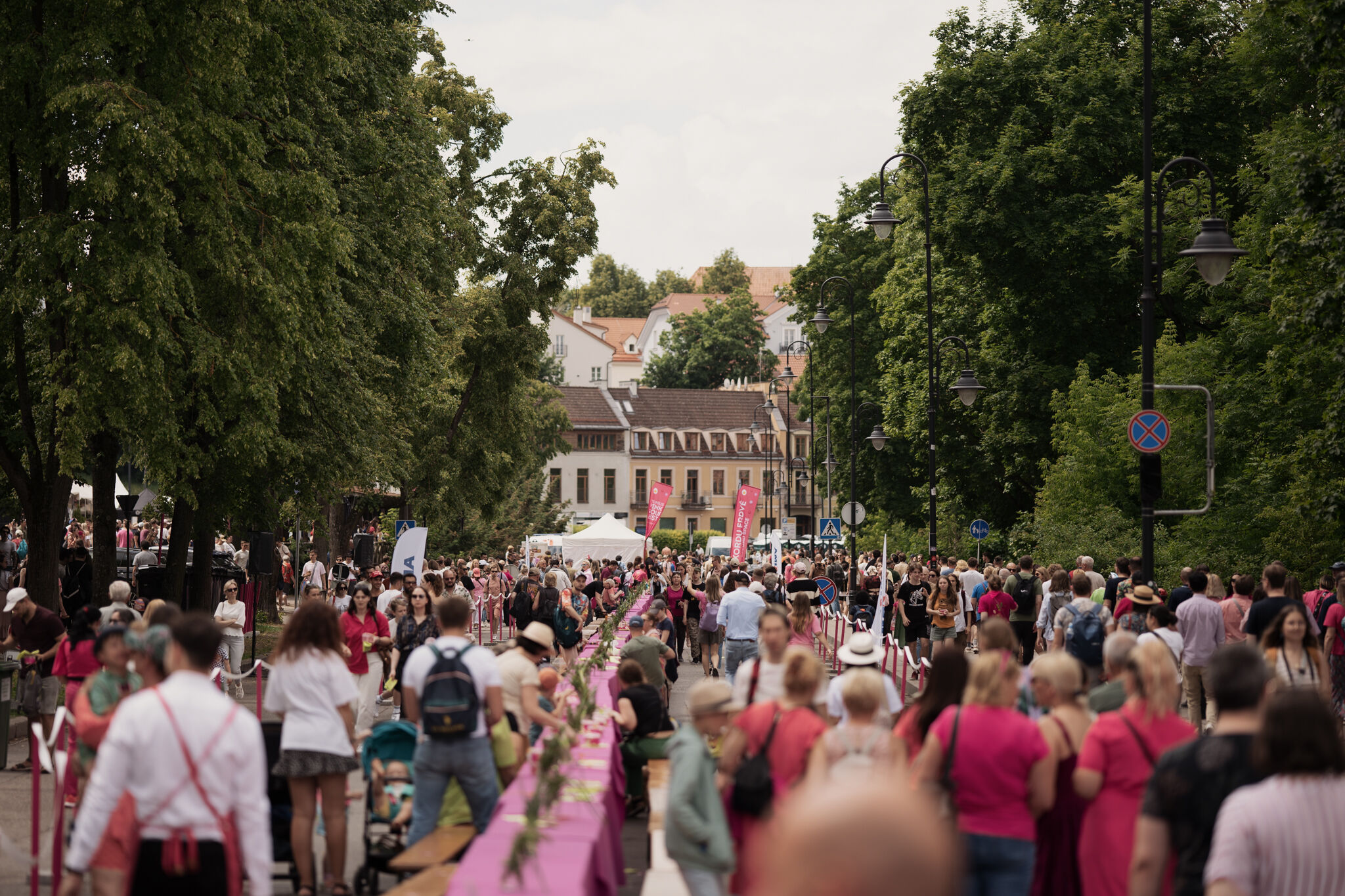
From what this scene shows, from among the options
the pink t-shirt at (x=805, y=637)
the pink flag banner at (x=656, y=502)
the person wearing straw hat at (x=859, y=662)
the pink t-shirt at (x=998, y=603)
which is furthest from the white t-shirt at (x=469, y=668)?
the pink flag banner at (x=656, y=502)

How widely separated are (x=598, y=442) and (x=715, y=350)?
15386mm

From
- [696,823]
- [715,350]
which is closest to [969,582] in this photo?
[696,823]

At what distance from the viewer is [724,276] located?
14975 centimetres

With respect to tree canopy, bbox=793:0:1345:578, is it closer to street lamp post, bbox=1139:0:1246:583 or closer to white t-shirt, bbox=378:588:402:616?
street lamp post, bbox=1139:0:1246:583

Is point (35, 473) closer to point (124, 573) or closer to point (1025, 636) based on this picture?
point (124, 573)

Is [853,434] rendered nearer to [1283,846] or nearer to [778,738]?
[778,738]

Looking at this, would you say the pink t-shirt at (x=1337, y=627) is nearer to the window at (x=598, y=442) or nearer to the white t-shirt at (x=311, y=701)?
the white t-shirt at (x=311, y=701)

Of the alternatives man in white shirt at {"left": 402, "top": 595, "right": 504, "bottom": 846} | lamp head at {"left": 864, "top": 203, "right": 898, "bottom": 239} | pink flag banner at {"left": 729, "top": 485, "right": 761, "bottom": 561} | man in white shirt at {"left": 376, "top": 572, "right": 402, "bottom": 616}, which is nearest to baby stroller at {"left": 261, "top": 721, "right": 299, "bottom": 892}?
man in white shirt at {"left": 402, "top": 595, "right": 504, "bottom": 846}

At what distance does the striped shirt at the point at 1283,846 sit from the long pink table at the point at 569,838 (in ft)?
9.64

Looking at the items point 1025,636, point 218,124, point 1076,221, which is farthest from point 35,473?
point 1076,221

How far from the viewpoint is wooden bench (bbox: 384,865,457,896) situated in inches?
292

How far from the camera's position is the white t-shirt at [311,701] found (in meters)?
8.48

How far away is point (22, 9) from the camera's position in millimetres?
18312

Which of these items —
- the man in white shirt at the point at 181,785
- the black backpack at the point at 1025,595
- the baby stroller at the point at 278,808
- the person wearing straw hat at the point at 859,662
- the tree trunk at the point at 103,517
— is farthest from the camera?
the tree trunk at the point at 103,517
